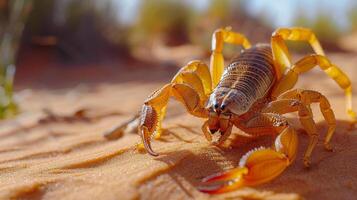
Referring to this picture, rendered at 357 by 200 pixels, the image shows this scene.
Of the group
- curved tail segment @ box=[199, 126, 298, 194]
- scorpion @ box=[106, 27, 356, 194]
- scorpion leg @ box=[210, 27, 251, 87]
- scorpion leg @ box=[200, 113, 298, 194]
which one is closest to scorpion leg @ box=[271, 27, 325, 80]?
scorpion @ box=[106, 27, 356, 194]

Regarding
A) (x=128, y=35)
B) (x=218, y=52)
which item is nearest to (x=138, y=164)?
(x=218, y=52)

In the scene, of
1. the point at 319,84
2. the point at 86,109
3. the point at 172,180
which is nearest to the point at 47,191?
the point at 172,180

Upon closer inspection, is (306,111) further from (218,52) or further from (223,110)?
(218,52)

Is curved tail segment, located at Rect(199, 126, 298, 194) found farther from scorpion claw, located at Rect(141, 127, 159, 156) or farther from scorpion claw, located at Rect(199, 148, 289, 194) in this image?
scorpion claw, located at Rect(141, 127, 159, 156)

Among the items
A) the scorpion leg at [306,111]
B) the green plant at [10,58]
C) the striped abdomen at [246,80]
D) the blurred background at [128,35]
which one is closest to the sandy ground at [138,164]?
the scorpion leg at [306,111]

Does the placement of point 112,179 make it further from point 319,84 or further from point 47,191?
point 319,84

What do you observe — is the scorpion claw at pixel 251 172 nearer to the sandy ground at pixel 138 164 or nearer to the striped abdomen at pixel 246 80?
the sandy ground at pixel 138 164

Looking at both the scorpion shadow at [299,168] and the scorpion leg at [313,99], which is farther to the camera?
the scorpion leg at [313,99]

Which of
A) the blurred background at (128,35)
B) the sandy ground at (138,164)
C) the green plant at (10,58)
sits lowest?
the blurred background at (128,35)
